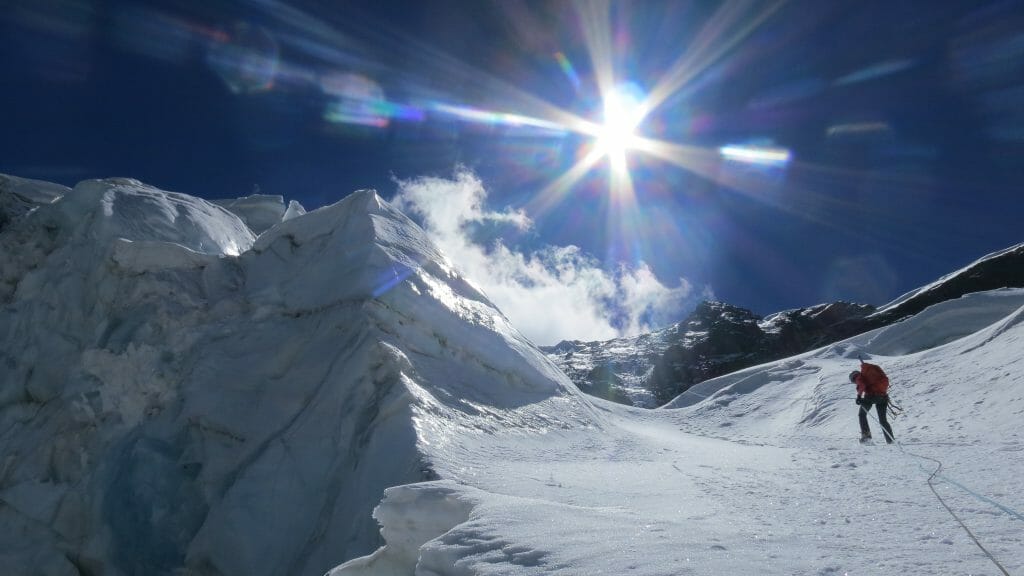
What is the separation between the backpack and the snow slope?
1011mm

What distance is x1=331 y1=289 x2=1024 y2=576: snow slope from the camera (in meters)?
4.08

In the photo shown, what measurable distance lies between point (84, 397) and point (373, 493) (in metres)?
9.04

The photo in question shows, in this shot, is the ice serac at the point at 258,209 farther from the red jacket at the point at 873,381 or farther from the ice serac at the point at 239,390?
the red jacket at the point at 873,381

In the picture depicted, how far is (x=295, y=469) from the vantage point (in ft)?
35.7

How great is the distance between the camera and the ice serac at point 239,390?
10258mm

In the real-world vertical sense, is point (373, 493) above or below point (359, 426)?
below

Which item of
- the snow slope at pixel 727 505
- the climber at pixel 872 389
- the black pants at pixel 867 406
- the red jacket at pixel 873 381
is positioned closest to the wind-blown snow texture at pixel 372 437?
the snow slope at pixel 727 505

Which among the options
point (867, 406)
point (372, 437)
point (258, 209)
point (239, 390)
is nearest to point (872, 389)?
point (867, 406)

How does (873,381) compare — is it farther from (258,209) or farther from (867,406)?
(258,209)

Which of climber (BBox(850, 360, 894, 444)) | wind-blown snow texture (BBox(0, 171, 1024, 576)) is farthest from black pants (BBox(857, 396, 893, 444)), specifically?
wind-blown snow texture (BBox(0, 171, 1024, 576))

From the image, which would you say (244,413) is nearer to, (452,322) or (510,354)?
(452,322)

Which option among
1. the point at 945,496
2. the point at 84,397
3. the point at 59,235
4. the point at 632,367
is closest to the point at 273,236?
the point at 84,397

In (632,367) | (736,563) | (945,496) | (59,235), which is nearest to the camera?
(736,563)

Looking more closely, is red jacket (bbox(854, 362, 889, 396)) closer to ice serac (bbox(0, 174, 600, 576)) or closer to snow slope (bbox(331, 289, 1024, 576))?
snow slope (bbox(331, 289, 1024, 576))
